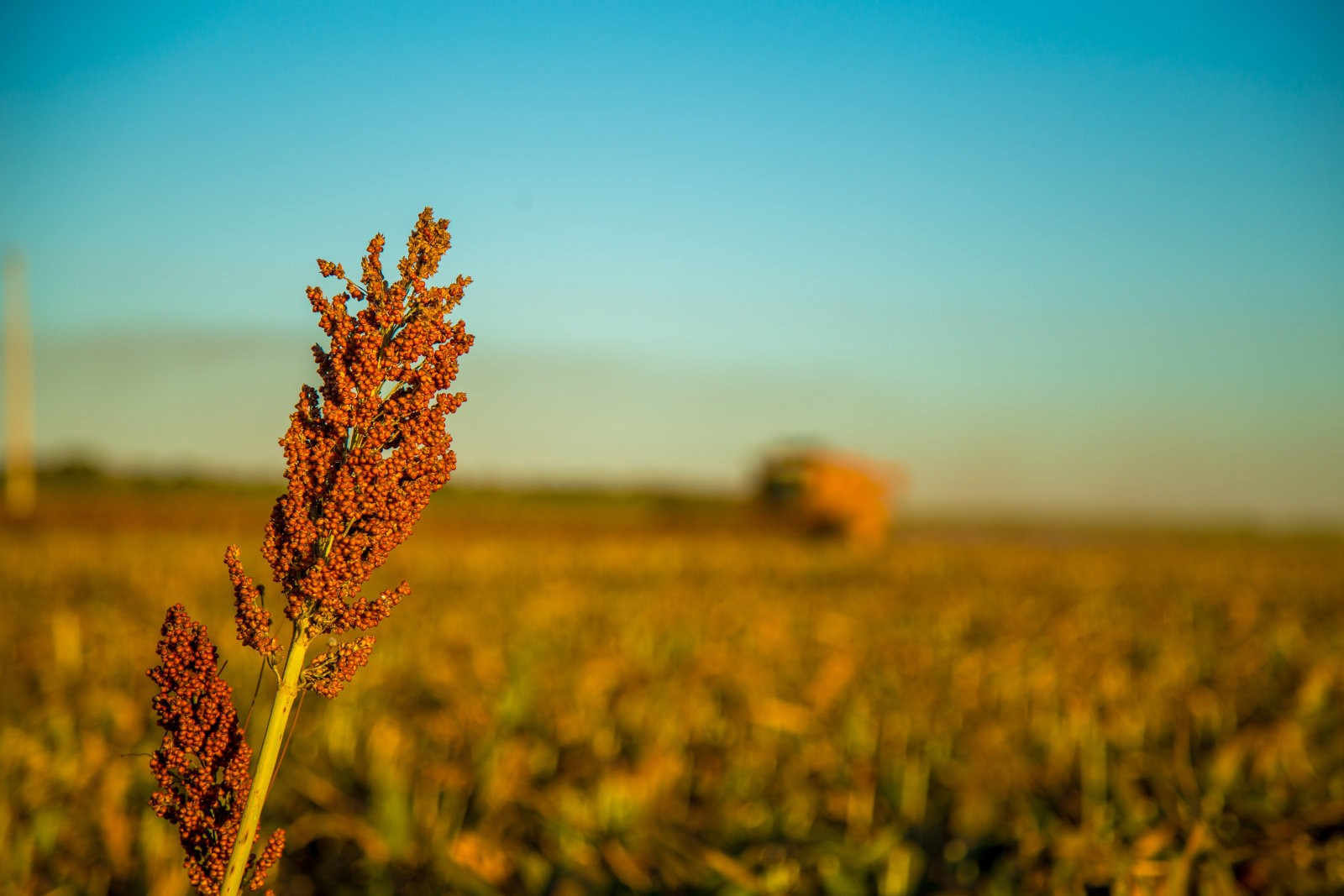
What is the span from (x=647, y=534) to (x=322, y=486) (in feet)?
86.6

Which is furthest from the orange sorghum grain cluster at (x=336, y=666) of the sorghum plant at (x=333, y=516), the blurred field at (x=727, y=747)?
the blurred field at (x=727, y=747)

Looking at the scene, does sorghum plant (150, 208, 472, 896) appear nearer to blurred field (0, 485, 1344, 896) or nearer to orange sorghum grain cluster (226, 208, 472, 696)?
orange sorghum grain cluster (226, 208, 472, 696)

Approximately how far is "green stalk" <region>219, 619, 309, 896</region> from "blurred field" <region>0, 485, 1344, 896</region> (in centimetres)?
268

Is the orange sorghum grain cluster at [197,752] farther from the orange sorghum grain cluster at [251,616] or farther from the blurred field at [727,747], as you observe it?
the blurred field at [727,747]

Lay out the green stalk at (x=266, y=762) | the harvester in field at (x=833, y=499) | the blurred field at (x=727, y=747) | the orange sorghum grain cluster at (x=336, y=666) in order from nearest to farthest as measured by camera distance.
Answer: the green stalk at (x=266, y=762) → the orange sorghum grain cluster at (x=336, y=666) → the blurred field at (x=727, y=747) → the harvester in field at (x=833, y=499)

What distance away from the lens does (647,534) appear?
1071 inches

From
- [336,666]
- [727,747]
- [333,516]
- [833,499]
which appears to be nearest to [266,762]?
[336,666]

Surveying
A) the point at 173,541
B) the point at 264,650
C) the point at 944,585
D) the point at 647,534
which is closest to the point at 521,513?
the point at 647,534

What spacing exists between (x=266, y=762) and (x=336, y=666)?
15cm

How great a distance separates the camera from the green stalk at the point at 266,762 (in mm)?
841

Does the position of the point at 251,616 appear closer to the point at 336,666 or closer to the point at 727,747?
the point at 336,666

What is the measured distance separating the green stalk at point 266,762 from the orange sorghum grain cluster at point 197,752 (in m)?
0.06

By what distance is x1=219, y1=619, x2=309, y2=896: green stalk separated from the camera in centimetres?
84

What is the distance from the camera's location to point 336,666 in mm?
979
